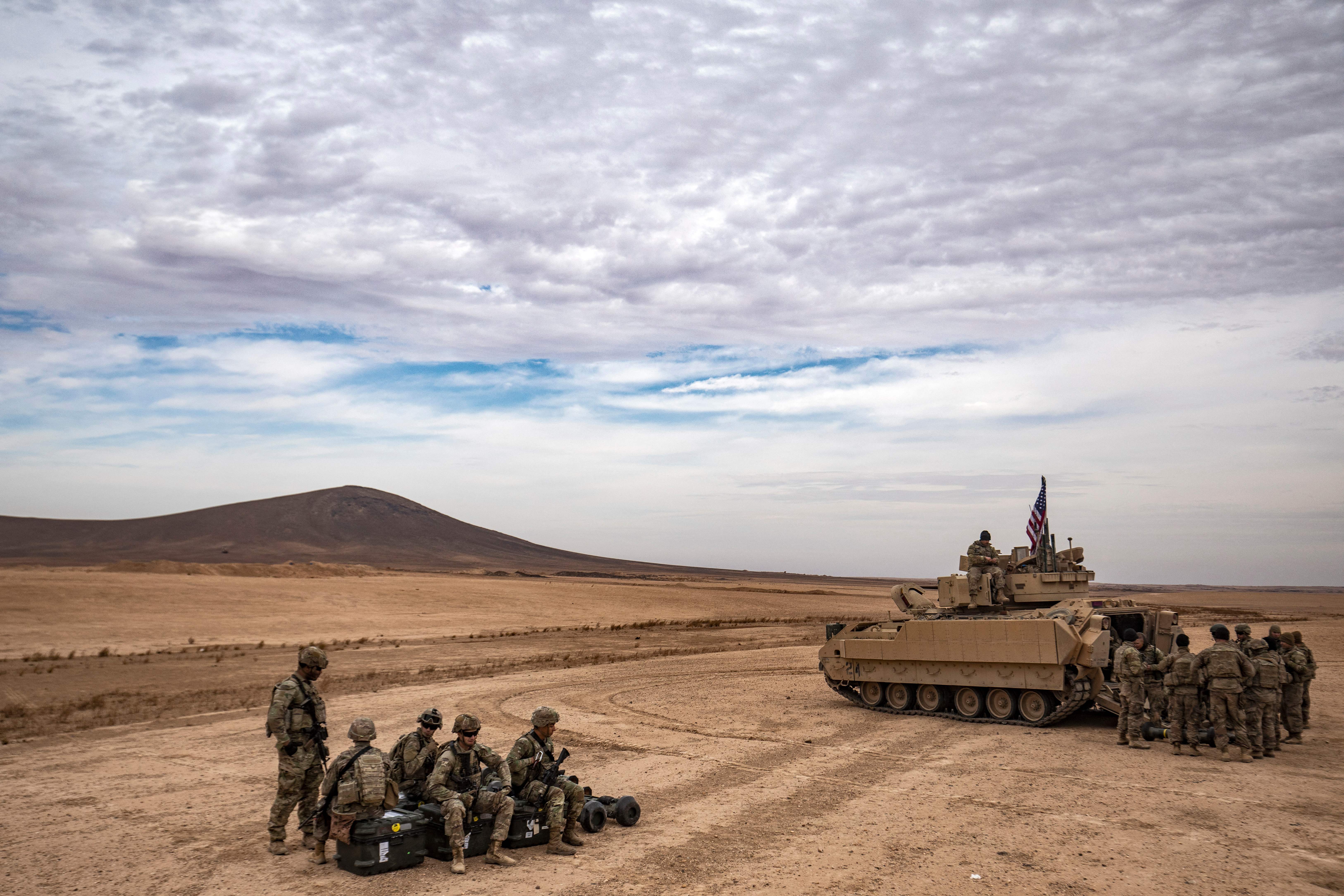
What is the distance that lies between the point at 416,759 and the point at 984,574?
571 inches

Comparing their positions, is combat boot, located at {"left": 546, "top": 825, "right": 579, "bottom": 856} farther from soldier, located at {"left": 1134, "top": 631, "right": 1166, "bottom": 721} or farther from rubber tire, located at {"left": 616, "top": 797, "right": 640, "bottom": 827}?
soldier, located at {"left": 1134, "top": 631, "right": 1166, "bottom": 721}

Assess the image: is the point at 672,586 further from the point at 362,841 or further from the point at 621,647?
the point at 362,841

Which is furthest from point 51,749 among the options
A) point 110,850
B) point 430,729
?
point 430,729

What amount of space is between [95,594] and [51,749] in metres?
36.3

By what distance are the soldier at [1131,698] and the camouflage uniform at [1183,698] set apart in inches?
22.0

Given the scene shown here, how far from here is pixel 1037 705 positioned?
17594mm

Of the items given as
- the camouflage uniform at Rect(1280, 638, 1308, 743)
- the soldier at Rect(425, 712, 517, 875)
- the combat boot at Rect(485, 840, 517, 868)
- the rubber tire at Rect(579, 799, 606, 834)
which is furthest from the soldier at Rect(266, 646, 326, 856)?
the camouflage uniform at Rect(1280, 638, 1308, 743)

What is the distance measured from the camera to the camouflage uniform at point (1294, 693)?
50.1 ft

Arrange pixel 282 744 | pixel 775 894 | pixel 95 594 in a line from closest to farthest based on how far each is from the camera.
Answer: pixel 775 894
pixel 282 744
pixel 95 594

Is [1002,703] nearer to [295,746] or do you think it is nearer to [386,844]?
[386,844]

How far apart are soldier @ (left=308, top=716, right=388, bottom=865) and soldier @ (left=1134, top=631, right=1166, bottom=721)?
40.9 feet

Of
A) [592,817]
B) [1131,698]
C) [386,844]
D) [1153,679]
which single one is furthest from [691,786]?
[1153,679]

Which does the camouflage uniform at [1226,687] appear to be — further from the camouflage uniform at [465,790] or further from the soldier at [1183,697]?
the camouflage uniform at [465,790]

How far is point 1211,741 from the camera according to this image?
575 inches
